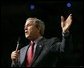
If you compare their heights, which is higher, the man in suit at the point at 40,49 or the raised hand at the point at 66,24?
the raised hand at the point at 66,24

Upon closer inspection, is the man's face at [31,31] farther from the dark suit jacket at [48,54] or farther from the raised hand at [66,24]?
the raised hand at [66,24]

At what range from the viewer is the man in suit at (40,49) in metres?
1.71

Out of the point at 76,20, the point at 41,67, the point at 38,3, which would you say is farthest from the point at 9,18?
the point at 41,67

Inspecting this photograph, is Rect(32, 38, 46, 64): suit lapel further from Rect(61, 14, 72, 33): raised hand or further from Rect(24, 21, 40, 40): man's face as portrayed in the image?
Rect(61, 14, 72, 33): raised hand

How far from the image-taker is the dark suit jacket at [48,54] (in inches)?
67.6

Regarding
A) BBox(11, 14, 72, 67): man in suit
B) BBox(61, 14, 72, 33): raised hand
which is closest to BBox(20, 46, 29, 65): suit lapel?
BBox(11, 14, 72, 67): man in suit

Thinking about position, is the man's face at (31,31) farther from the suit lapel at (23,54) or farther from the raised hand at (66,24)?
the raised hand at (66,24)

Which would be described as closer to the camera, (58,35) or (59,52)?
(59,52)

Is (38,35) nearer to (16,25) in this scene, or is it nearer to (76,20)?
(16,25)

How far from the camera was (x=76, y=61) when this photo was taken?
3125mm

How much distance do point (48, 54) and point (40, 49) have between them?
7 centimetres

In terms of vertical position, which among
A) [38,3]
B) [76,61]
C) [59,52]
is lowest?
[76,61]

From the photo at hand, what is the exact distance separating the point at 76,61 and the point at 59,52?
1.43 meters

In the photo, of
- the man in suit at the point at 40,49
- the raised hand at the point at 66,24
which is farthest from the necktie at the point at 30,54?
the raised hand at the point at 66,24
